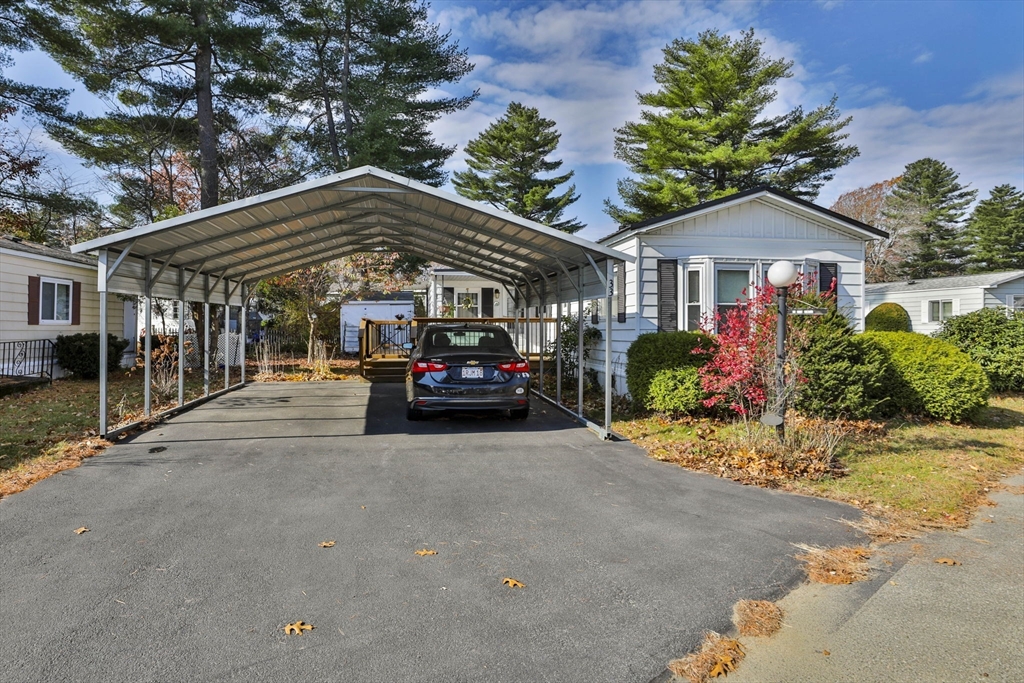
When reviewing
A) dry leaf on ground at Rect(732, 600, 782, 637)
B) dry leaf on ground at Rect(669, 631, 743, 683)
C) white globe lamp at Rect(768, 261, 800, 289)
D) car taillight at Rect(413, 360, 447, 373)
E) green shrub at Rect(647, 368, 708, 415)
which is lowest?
dry leaf on ground at Rect(669, 631, 743, 683)

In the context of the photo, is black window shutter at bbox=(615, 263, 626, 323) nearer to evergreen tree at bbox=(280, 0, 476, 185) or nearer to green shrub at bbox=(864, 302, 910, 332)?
evergreen tree at bbox=(280, 0, 476, 185)

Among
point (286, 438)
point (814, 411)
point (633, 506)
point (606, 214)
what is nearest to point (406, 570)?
point (633, 506)

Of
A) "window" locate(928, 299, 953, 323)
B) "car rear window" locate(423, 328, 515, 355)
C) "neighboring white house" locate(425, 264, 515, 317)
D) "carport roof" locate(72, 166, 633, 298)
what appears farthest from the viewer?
"window" locate(928, 299, 953, 323)

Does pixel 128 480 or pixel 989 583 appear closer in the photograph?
pixel 989 583

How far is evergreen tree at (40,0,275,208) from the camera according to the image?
571 inches

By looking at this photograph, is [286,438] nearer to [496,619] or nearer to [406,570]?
[406,570]

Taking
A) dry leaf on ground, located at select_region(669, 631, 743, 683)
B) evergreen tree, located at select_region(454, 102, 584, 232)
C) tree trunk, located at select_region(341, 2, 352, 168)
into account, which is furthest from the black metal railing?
evergreen tree, located at select_region(454, 102, 584, 232)

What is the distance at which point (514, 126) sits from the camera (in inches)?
1244

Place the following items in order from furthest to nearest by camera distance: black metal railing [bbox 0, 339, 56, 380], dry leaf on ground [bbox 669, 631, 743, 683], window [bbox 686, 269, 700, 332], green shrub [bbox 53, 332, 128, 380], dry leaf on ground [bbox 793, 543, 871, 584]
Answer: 1. green shrub [bbox 53, 332, 128, 380]
2. black metal railing [bbox 0, 339, 56, 380]
3. window [bbox 686, 269, 700, 332]
4. dry leaf on ground [bbox 793, 543, 871, 584]
5. dry leaf on ground [bbox 669, 631, 743, 683]

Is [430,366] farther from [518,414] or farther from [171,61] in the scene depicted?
[171,61]

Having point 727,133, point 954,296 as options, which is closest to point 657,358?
point 727,133

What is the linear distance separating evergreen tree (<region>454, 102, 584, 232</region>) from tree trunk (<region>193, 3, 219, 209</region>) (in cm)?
1681

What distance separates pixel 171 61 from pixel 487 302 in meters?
13.8

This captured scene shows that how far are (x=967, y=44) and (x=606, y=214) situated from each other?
55.0 ft
